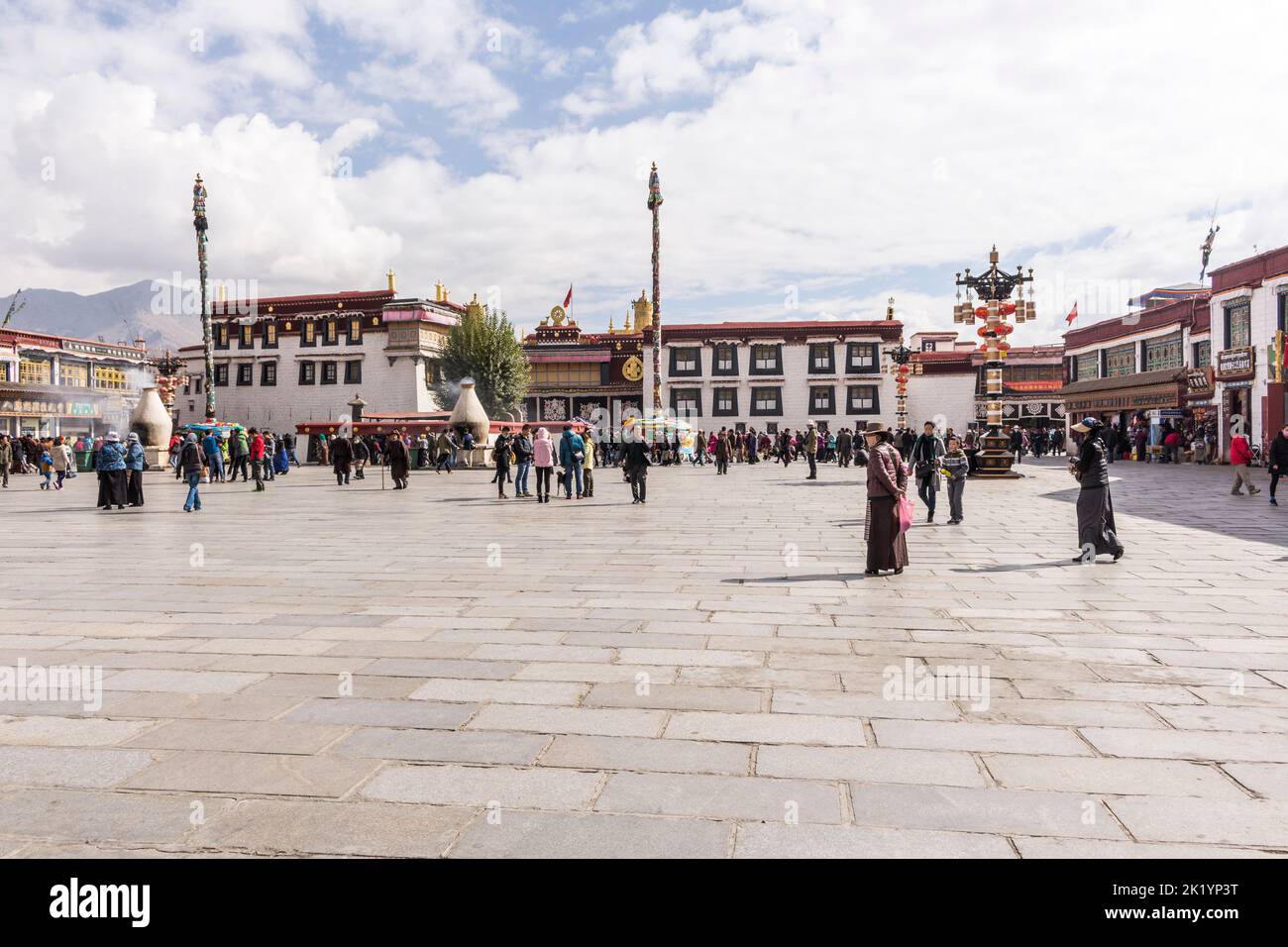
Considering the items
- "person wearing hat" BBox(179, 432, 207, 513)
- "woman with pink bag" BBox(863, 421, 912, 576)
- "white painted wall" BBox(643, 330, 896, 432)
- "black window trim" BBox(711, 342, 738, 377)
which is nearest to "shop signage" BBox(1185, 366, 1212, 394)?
"white painted wall" BBox(643, 330, 896, 432)

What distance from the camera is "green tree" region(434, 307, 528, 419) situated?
167 ft

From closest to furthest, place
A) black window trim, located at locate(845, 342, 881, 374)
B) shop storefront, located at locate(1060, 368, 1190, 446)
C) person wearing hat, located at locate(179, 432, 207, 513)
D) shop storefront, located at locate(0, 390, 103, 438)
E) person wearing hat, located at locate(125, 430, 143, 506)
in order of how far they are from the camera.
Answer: person wearing hat, located at locate(179, 432, 207, 513) → person wearing hat, located at locate(125, 430, 143, 506) → shop storefront, located at locate(1060, 368, 1190, 446) → shop storefront, located at locate(0, 390, 103, 438) → black window trim, located at locate(845, 342, 881, 374)

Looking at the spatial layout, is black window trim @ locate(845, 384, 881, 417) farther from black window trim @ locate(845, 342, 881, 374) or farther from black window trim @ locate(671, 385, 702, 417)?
black window trim @ locate(671, 385, 702, 417)

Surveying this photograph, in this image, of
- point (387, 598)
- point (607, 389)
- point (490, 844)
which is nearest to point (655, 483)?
point (387, 598)

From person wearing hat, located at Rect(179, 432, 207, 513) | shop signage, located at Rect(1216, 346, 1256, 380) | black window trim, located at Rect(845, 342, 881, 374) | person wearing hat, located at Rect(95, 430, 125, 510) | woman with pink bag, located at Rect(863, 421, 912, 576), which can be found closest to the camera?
woman with pink bag, located at Rect(863, 421, 912, 576)

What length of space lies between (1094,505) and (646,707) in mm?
7010

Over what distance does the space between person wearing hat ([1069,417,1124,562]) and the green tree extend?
43011mm

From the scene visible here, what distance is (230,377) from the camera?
58844 millimetres

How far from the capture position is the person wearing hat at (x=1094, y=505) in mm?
9570

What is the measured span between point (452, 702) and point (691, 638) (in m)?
1.92

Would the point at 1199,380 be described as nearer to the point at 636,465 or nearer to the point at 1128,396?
the point at 1128,396

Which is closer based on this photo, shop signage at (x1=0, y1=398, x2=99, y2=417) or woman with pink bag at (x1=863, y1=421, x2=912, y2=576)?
woman with pink bag at (x1=863, y1=421, x2=912, y2=576)

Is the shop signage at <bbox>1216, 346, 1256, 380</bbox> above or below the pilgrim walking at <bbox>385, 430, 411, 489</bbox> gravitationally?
above

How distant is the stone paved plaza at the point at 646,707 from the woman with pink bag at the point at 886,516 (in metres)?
0.28
